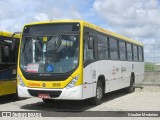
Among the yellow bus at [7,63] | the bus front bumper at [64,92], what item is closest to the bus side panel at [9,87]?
the yellow bus at [7,63]

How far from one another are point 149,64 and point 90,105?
12061 mm

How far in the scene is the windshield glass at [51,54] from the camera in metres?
13.0

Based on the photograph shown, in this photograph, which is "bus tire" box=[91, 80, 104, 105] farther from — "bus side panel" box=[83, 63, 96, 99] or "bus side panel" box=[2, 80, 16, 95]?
"bus side panel" box=[2, 80, 16, 95]

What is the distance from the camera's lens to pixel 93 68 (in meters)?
14.1

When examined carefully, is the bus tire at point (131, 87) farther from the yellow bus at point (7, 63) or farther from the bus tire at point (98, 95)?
the yellow bus at point (7, 63)

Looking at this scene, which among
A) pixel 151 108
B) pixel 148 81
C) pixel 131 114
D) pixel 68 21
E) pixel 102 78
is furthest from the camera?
pixel 148 81

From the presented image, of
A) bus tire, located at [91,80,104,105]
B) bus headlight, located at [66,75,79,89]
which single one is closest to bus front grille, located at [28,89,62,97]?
bus headlight, located at [66,75,79,89]

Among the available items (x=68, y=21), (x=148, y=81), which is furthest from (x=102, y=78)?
(x=148, y=81)

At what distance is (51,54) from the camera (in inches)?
518

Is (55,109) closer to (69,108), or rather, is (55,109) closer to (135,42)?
(69,108)

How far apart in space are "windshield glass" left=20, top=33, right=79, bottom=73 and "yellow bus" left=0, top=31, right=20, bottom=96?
133cm

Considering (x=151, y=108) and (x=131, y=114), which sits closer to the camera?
(x=131, y=114)

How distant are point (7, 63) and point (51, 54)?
113 inches

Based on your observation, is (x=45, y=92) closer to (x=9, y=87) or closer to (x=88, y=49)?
(x=88, y=49)
